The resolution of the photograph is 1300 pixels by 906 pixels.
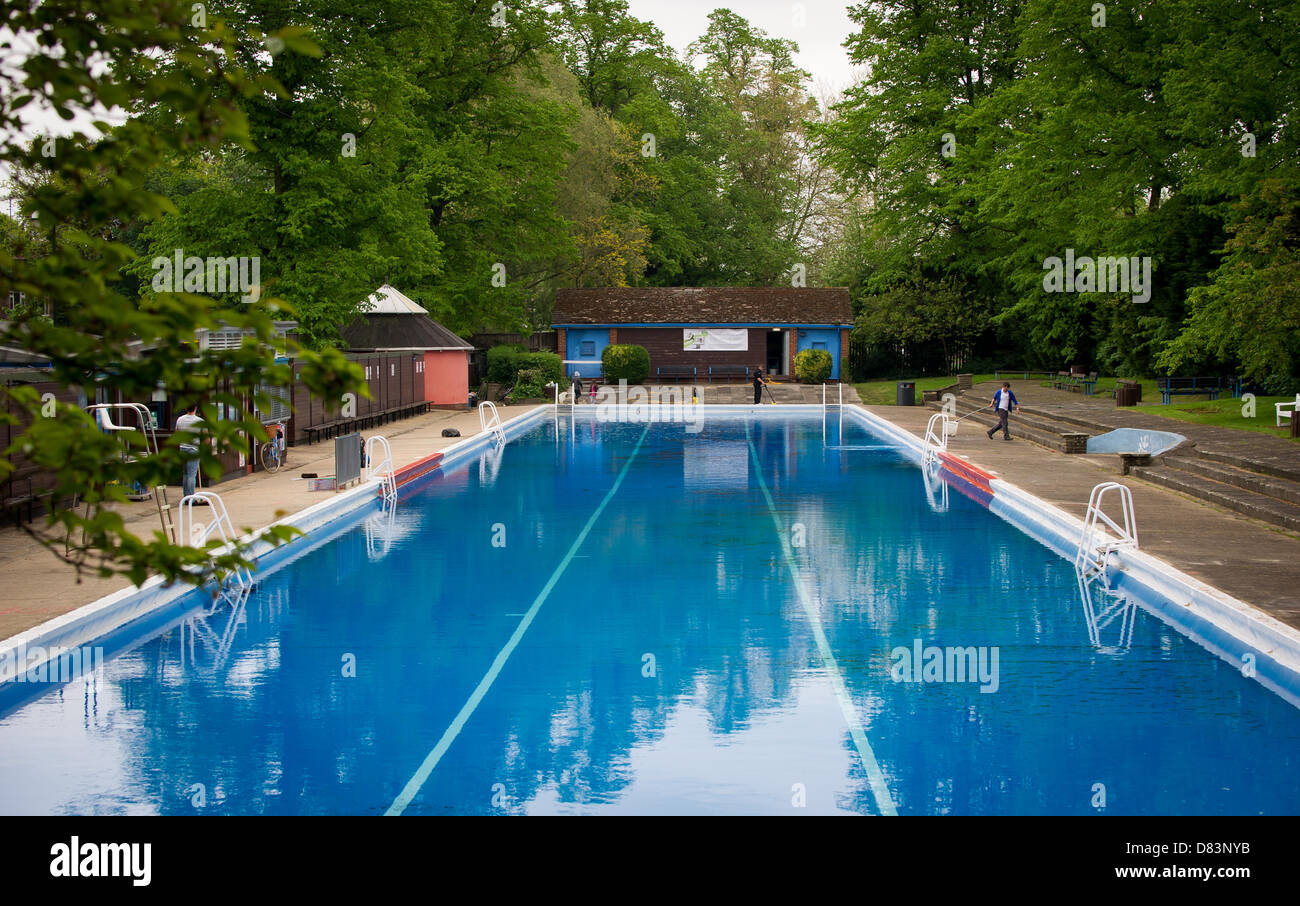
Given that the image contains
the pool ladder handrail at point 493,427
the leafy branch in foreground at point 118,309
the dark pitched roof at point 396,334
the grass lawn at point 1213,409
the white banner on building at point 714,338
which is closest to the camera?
the leafy branch in foreground at point 118,309

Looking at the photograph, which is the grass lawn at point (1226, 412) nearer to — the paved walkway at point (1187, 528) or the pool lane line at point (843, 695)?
the paved walkway at point (1187, 528)

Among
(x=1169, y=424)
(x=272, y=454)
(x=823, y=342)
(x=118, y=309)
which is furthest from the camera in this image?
(x=823, y=342)

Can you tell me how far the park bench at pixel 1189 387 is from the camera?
119 feet

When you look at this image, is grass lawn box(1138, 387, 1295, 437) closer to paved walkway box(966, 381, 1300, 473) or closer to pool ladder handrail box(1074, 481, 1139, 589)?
paved walkway box(966, 381, 1300, 473)

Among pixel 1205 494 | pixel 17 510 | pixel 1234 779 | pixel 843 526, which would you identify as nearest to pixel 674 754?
pixel 1234 779

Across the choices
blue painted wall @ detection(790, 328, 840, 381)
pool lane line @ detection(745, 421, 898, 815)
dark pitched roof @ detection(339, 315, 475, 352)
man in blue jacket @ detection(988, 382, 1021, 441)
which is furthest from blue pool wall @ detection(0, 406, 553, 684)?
blue painted wall @ detection(790, 328, 840, 381)

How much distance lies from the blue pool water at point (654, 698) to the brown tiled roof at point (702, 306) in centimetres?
3983

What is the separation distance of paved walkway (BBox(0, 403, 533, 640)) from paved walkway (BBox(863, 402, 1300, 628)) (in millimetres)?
10191

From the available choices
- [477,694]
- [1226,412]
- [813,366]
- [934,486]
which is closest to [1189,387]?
[1226,412]

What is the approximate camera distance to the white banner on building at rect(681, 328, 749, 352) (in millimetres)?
57656

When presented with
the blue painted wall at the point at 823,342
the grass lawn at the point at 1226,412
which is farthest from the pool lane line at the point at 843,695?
the blue painted wall at the point at 823,342

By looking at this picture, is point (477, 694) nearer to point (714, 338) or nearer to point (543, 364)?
point (543, 364)

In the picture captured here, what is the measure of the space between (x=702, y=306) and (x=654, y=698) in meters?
49.7

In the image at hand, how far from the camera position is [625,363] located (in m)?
54.8
